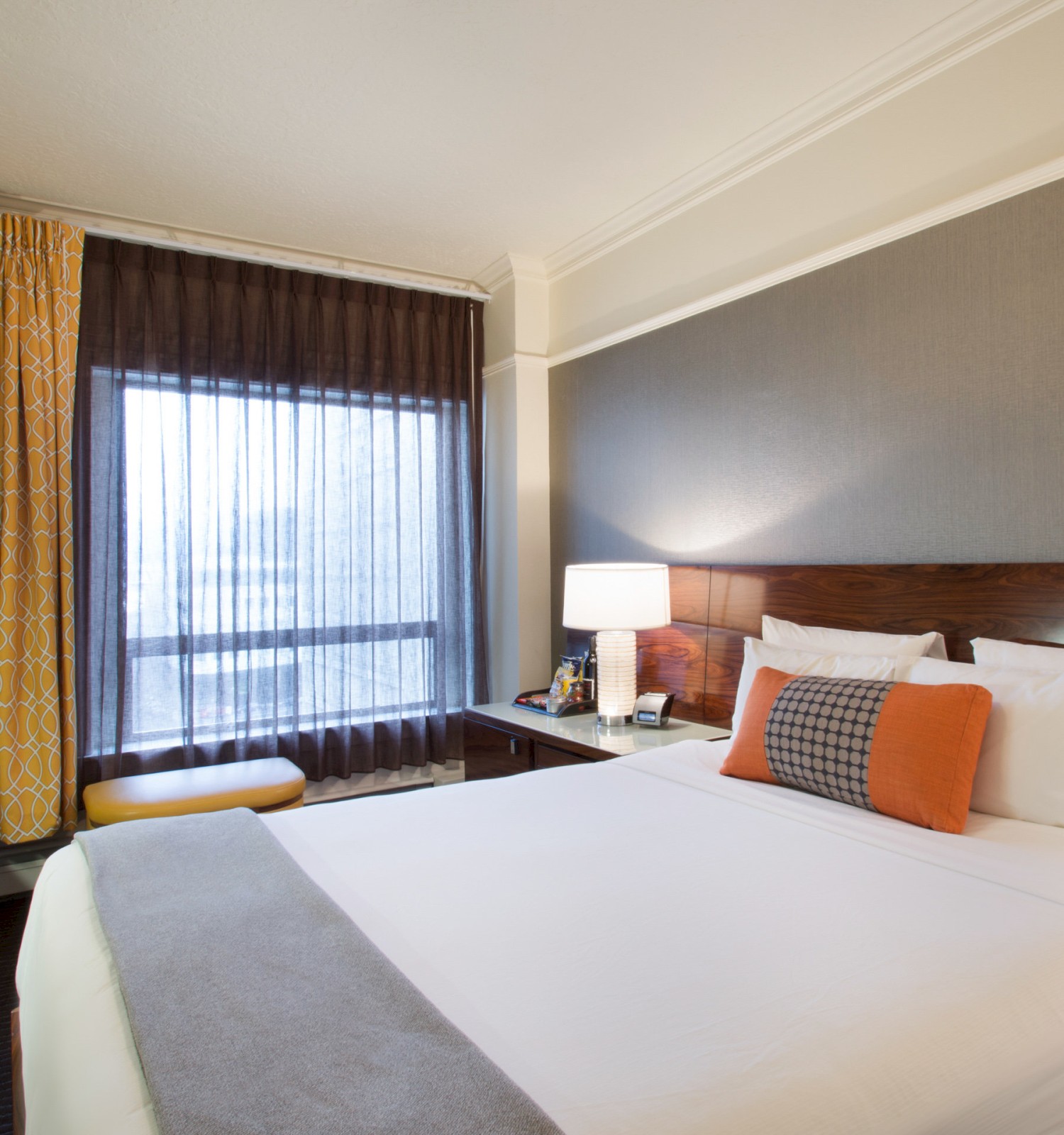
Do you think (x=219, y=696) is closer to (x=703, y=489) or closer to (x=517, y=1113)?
(x=703, y=489)

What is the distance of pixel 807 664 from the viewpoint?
7.57 ft

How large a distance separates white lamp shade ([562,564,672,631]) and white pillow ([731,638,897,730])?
0.51 meters

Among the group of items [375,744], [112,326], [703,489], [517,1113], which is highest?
[112,326]

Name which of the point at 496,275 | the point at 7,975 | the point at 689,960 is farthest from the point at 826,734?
the point at 496,275

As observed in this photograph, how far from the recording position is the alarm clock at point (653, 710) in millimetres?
2936

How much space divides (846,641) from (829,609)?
211 mm

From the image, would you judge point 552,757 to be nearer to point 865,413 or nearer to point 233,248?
point 865,413

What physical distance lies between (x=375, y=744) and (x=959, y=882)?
277cm

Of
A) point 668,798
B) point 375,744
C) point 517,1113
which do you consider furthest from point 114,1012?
point 375,744

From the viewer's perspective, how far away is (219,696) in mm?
3465

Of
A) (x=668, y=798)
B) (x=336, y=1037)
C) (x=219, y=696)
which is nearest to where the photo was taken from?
(x=336, y=1037)

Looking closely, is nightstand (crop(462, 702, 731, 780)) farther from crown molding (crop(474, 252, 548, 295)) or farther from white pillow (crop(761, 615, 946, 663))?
crown molding (crop(474, 252, 548, 295))

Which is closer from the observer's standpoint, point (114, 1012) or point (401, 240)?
point (114, 1012)

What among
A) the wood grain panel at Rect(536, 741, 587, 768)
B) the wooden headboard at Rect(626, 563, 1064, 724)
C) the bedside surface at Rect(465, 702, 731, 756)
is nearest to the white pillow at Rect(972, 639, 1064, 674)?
the wooden headboard at Rect(626, 563, 1064, 724)
